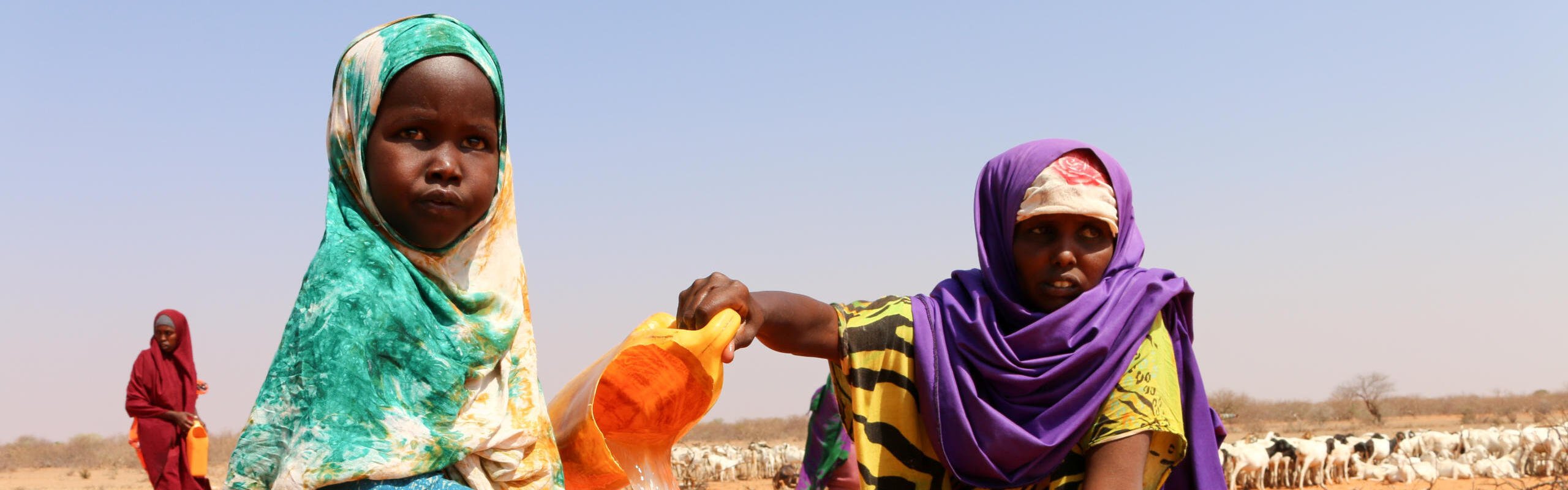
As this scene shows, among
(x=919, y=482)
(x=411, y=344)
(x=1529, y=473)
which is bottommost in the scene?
(x=1529, y=473)

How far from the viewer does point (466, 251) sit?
2365 mm

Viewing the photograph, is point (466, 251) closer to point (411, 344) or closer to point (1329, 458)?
point (411, 344)

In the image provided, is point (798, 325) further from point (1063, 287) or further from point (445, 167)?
point (445, 167)

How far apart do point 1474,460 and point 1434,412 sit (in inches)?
1414

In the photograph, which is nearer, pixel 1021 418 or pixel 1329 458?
pixel 1021 418

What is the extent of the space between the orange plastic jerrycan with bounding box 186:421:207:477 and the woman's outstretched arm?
31.3 feet

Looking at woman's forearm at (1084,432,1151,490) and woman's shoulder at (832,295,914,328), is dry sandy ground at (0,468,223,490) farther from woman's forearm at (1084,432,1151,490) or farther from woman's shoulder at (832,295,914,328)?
woman's forearm at (1084,432,1151,490)

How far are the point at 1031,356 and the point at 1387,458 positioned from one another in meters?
20.2

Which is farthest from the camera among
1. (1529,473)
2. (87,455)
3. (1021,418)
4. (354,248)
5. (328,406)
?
(87,455)

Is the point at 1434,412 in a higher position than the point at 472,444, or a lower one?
lower

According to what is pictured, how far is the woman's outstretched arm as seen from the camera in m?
2.95

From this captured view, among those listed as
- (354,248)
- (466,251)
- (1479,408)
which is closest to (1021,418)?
(466,251)

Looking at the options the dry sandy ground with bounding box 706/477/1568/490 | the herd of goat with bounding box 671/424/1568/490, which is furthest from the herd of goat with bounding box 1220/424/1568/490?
the dry sandy ground with bounding box 706/477/1568/490

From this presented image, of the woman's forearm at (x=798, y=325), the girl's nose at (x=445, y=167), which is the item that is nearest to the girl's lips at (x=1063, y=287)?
the woman's forearm at (x=798, y=325)
